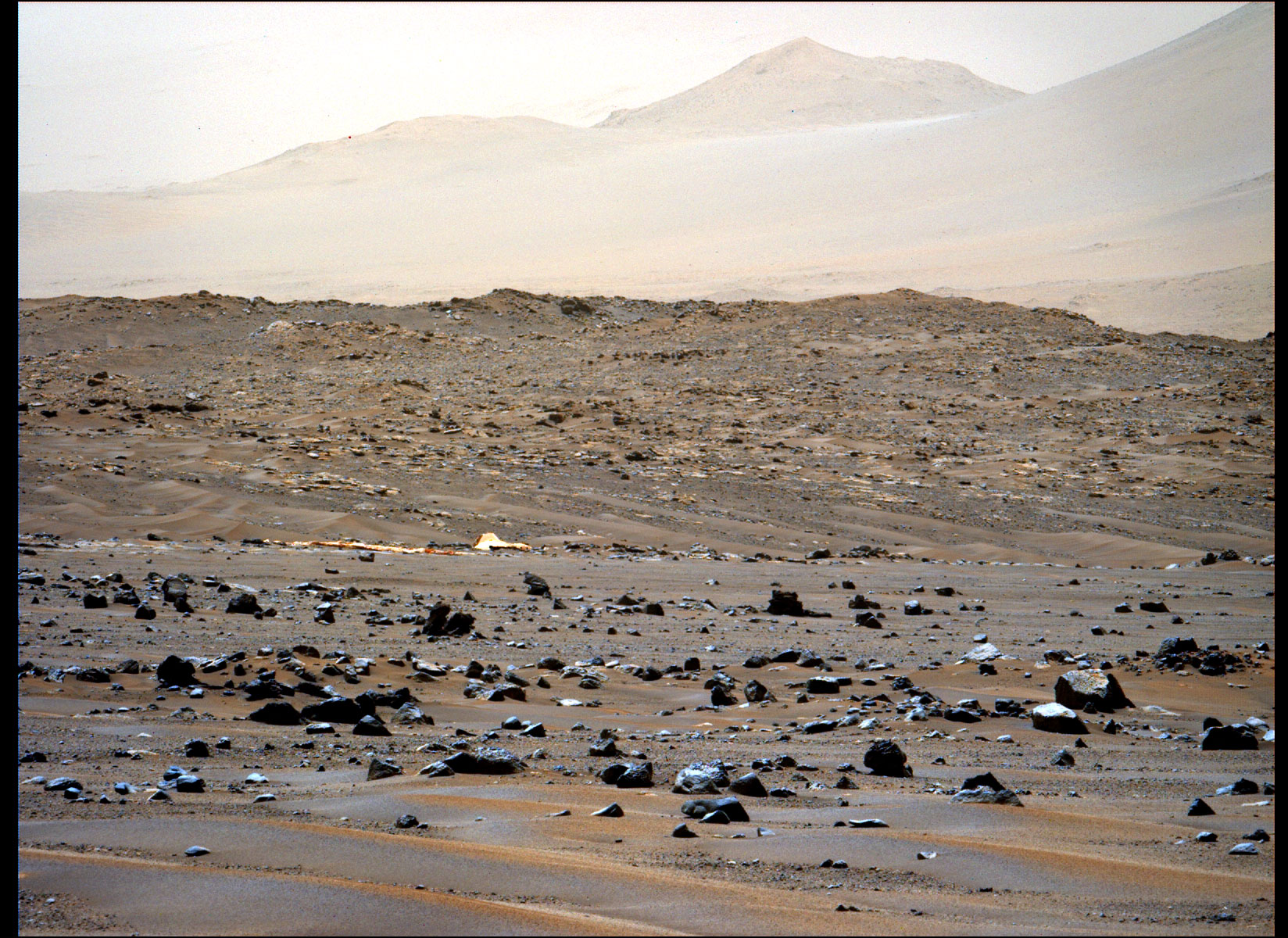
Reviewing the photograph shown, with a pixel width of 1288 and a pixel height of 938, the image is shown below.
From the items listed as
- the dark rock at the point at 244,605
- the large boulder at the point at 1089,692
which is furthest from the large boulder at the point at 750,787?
the dark rock at the point at 244,605

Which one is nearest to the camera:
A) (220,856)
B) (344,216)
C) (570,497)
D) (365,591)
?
(220,856)

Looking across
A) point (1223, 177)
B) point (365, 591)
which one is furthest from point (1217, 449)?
point (1223, 177)

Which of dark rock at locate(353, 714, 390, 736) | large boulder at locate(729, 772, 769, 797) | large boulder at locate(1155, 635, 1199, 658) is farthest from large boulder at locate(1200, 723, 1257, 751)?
dark rock at locate(353, 714, 390, 736)

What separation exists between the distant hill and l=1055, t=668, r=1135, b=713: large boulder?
86312mm

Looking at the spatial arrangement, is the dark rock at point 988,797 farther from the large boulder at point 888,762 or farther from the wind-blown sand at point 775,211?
the wind-blown sand at point 775,211

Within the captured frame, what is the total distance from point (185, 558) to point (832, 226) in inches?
1963

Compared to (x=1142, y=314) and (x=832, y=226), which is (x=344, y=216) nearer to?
(x=832, y=226)

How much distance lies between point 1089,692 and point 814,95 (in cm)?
9799

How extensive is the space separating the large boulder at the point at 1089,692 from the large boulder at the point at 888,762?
1346 millimetres

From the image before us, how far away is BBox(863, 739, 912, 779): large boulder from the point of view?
3.88 metres

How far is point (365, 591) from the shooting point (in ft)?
26.6

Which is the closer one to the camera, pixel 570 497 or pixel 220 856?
pixel 220 856

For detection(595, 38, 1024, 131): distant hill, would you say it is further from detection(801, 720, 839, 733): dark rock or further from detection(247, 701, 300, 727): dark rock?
detection(247, 701, 300, 727): dark rock

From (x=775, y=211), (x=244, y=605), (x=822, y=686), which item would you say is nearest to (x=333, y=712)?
(x=822, y=686)
